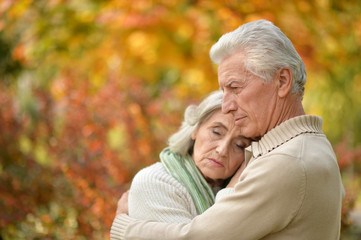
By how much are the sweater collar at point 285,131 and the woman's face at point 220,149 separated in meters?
0.43

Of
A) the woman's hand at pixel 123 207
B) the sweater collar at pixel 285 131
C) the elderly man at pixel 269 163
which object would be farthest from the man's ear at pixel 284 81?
the woman's hand at pixel 123 207

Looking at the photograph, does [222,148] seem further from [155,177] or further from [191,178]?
[155,177]

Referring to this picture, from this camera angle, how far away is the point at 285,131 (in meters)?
2.16

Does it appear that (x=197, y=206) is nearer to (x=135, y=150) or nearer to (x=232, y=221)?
(x=232, y=221)

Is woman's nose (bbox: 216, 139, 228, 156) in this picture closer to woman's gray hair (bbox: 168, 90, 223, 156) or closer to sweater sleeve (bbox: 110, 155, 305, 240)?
woman's gray hair (bbox: 168, 90, 223, 156)

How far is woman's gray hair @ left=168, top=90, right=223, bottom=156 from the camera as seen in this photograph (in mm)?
2775

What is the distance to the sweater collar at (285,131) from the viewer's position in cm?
213

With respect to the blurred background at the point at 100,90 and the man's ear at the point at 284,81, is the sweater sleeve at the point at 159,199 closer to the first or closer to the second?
the man's ear at the point at 284,81

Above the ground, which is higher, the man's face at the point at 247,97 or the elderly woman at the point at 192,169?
the man's face at the point at 247,97

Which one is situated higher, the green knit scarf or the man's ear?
the man's ear

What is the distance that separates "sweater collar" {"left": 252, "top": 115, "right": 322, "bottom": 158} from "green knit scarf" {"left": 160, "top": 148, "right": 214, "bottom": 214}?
1.59ft

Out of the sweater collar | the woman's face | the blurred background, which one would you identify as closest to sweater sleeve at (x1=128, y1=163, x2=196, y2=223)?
the woman's face

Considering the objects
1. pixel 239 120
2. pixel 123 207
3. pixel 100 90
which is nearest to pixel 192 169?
pixel 123 207

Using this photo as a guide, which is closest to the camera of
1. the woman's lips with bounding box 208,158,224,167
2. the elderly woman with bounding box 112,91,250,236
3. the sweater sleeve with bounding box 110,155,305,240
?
the sweater sleeve with bounding box 110,155,305,240
